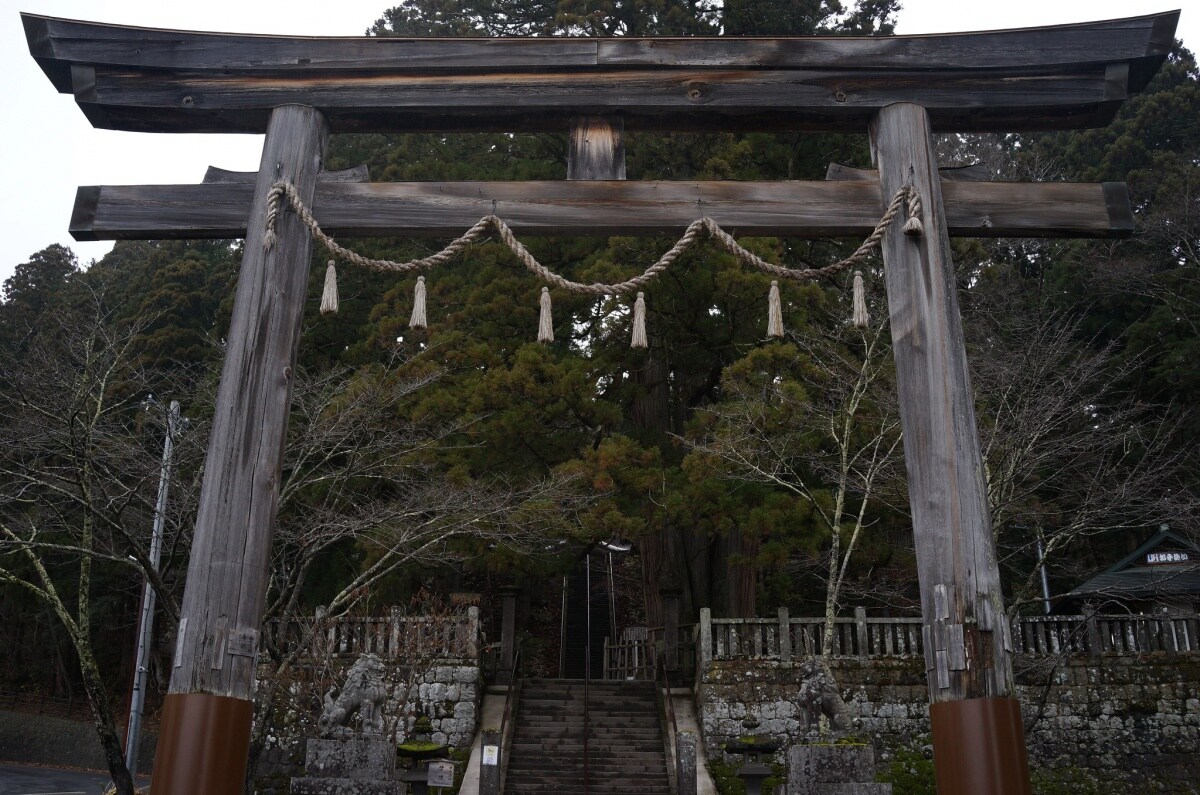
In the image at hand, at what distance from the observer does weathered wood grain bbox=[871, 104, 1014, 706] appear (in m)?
4.48

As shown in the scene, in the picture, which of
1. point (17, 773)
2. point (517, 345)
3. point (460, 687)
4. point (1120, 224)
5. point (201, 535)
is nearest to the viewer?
point (201, 535)

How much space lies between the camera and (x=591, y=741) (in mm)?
13250

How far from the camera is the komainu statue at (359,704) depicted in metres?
8.23

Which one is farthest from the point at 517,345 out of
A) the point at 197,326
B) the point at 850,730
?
the point at 197,326

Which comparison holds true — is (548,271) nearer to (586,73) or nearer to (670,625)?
(586,73)

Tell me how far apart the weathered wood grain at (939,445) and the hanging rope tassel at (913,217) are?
53mm

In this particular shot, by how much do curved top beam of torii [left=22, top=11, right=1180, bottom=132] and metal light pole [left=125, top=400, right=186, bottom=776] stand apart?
212 inches

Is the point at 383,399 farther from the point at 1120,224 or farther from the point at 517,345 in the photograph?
the point at 1120,224

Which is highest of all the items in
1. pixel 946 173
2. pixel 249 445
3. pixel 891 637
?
pixel 946 173

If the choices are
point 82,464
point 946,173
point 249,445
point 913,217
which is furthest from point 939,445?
point 82,464

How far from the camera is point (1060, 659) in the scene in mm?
11469

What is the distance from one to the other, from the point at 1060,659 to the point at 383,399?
853 centimetres

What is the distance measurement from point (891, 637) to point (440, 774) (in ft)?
23.4

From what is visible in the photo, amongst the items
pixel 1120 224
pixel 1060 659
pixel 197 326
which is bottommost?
pixel 1060 659
